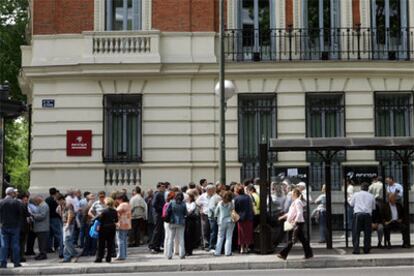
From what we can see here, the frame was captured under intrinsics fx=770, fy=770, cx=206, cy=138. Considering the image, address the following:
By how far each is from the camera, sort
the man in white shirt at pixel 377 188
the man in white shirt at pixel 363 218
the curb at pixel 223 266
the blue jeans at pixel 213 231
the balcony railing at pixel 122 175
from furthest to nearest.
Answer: the balcony railing at pixel 122 175, the man in white shirt at pixel 377 188, the blue jeans at pixel 213 231, the man in white shirt at pixel 363 218, the curb at pixel 223 266

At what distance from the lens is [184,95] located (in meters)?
24.7

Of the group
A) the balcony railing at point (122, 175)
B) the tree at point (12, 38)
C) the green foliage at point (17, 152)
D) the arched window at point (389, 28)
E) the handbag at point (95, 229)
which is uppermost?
the tree at point (12, 38)

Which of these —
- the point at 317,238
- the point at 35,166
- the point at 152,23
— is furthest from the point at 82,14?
the point at 317,238

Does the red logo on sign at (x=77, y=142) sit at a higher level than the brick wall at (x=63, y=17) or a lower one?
lower

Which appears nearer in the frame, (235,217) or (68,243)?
(68,243)

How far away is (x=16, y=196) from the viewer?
706 inches

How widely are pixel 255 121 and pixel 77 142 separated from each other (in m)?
5.76

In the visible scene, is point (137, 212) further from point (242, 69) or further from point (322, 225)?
point (242, 69)

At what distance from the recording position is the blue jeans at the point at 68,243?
59.0 ft

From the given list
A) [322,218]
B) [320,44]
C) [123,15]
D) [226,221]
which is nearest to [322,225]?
[322,218]

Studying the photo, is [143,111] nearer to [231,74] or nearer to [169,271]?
[231,74]

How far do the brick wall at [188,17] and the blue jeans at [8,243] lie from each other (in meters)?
10.0

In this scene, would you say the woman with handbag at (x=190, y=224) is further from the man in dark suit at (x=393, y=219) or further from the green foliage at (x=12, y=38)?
the green foliage at (x=12, y=38)

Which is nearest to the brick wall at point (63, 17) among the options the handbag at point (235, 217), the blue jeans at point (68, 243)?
the blue jeans at point (68, 243)
